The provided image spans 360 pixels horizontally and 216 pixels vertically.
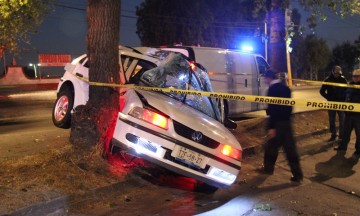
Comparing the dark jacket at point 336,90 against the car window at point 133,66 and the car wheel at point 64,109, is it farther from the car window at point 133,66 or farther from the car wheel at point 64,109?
the car wheel at point 64,109

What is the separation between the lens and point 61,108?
874 cm

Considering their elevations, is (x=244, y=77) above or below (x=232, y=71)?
below

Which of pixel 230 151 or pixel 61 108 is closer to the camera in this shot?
pixel 230 151

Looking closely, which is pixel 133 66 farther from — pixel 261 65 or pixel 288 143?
pixel 261 65

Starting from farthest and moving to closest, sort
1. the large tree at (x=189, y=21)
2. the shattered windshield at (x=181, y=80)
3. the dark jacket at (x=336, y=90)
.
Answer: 1. the large tree at (x=189, y=21)
2. the dark jacket at (x=336, y=90)
3. the shattered windshield at (x=181, y=80)

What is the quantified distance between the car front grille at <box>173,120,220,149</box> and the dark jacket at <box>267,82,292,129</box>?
1630 mm

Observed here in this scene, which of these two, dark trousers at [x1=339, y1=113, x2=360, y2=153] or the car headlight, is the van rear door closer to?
dark trousers at [x1=339, y1=113, x2=360, y2=153]

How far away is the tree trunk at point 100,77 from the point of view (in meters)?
6.64

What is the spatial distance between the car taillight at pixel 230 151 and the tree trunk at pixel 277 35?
8346 millimetres

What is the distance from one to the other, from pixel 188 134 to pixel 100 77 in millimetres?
2058

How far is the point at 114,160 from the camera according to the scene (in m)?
6.69

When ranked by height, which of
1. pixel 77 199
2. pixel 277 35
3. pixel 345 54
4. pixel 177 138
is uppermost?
pixel 277 35

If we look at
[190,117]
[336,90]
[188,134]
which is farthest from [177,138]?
[336,90]

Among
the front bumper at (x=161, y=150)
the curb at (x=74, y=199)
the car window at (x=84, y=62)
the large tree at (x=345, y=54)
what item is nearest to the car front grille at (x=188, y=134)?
the front bumper at (x=161, y=150)
